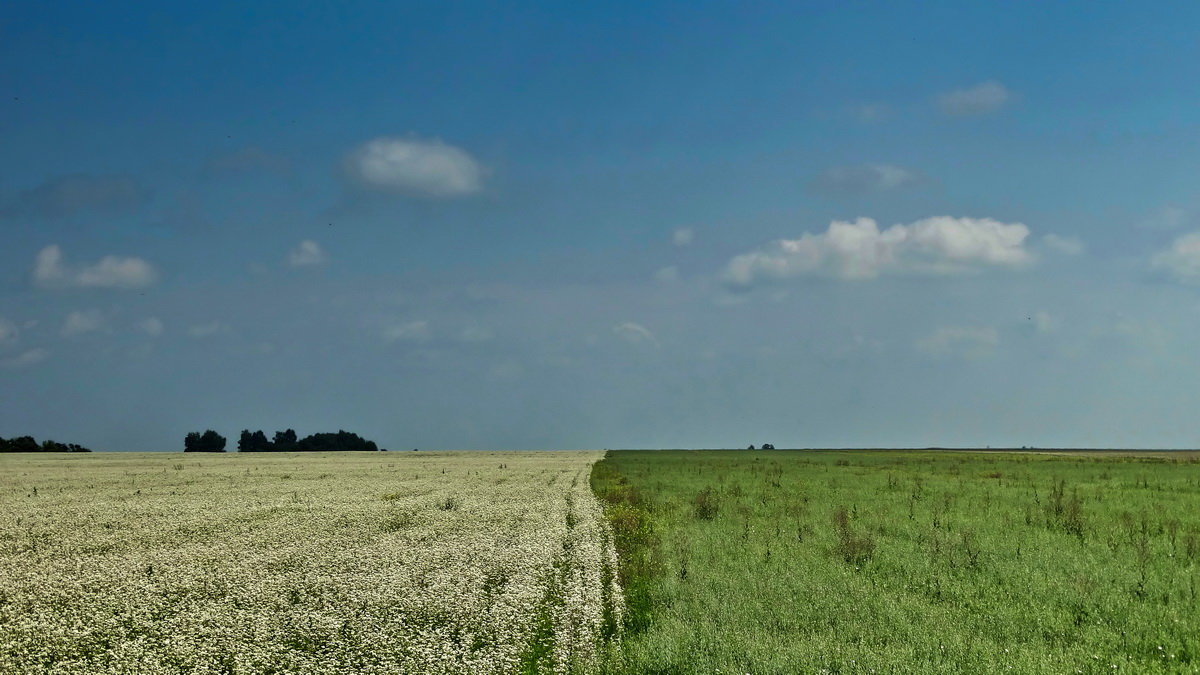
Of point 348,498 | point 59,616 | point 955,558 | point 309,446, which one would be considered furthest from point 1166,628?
point 309,446

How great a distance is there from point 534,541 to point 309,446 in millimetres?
153087

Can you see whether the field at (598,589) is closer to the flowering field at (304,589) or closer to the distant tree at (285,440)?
the flowering field at (304,589)

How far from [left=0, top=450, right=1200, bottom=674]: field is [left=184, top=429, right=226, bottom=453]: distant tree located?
139699 millimetres

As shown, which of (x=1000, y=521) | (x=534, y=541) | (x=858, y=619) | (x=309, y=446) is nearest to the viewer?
(x=858, y=619)

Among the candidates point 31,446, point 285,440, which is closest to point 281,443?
point 285,440

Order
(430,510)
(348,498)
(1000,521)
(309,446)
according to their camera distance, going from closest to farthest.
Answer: (1000,521), (430,510), (348,498), (309,446)

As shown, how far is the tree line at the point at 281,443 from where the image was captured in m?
163

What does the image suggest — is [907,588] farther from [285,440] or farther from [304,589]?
→ [285,440]

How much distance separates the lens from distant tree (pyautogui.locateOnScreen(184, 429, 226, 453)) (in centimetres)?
16200

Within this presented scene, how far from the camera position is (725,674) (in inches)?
462

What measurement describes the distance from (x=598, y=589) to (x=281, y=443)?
162491 mm

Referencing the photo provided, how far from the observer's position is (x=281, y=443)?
168 metres

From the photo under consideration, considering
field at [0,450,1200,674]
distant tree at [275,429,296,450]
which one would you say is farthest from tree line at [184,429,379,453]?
field at [0,450,1200,674]

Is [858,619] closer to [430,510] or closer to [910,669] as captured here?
[910,669]
